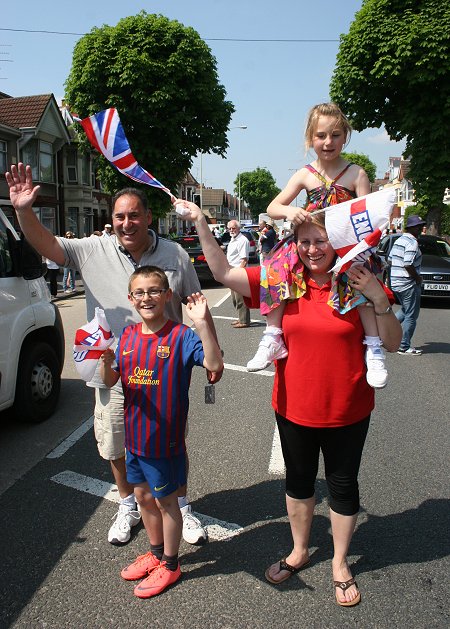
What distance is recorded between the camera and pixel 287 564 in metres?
2.80

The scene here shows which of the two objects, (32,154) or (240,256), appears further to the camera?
(32,154)

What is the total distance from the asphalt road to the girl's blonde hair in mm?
2212

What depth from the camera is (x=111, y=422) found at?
3.06 m

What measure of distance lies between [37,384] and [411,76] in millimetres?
18662

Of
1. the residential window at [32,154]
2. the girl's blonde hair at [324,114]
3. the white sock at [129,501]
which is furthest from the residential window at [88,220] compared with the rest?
the girl's blonde hair at [324,114]

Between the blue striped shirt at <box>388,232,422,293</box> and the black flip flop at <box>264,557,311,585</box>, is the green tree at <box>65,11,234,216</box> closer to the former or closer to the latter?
the blue striped shirt at <box>388,232,422,293</box>

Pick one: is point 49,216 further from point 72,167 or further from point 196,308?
point 196,308

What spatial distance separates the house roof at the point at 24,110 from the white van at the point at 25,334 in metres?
25.5

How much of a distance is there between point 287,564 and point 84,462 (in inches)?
81.1

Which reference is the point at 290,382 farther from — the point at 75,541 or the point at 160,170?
the point at 160,170

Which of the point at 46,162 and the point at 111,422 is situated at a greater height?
the point at 46,162

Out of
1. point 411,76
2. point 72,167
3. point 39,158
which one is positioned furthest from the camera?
point 72,167

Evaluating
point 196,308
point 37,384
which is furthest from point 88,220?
point 196,308

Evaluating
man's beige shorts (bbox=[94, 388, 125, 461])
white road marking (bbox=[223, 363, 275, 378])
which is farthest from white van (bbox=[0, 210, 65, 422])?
white road marking (bbox=[223, 363, 275, 378])
